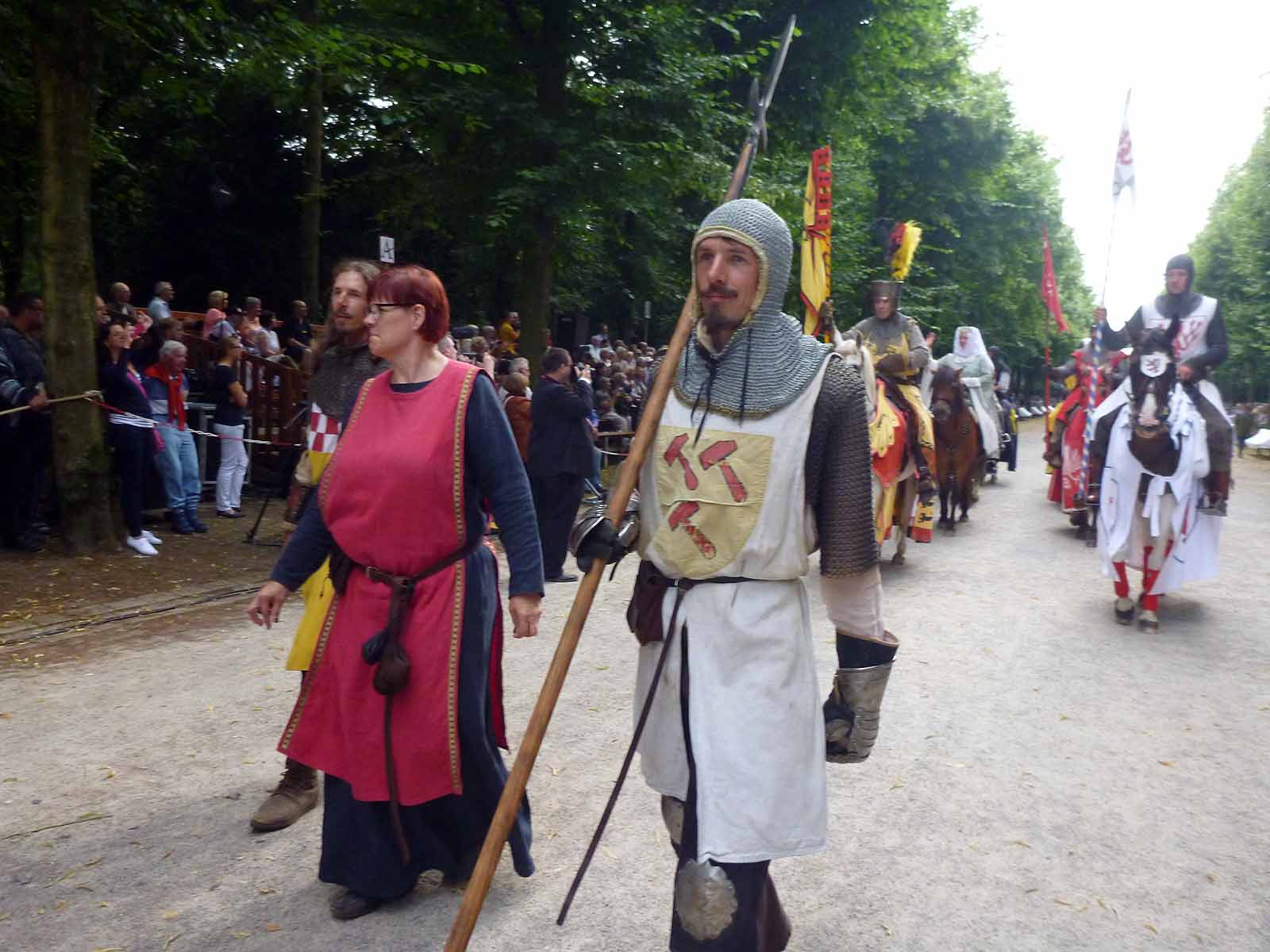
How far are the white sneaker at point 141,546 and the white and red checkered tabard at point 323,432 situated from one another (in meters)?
5.43

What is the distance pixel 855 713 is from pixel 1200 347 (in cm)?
613

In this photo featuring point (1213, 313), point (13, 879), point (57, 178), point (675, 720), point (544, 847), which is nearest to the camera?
point (675, 720)

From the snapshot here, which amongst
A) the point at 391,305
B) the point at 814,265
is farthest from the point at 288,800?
the point at 814,265

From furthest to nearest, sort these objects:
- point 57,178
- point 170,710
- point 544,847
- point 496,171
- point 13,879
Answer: point 496,171 < point 57,178 < point 170,710 < point 544,847 < point 13,879

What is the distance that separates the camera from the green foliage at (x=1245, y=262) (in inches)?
1137

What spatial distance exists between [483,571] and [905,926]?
1608 mm

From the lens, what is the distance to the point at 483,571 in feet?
11.4

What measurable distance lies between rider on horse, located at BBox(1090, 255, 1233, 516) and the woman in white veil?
6034 millimetres

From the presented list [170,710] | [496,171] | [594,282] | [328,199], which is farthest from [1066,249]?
[170,710]

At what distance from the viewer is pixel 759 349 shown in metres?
2.66

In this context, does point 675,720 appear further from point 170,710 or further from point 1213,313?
point 1213,313

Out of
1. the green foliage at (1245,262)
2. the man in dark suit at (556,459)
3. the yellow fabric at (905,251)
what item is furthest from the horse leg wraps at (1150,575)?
the green foliage at (1245,262)

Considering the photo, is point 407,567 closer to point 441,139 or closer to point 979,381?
point 441,139

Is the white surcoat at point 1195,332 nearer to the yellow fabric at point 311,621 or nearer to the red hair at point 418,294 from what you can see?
the red hair at point 418,294
